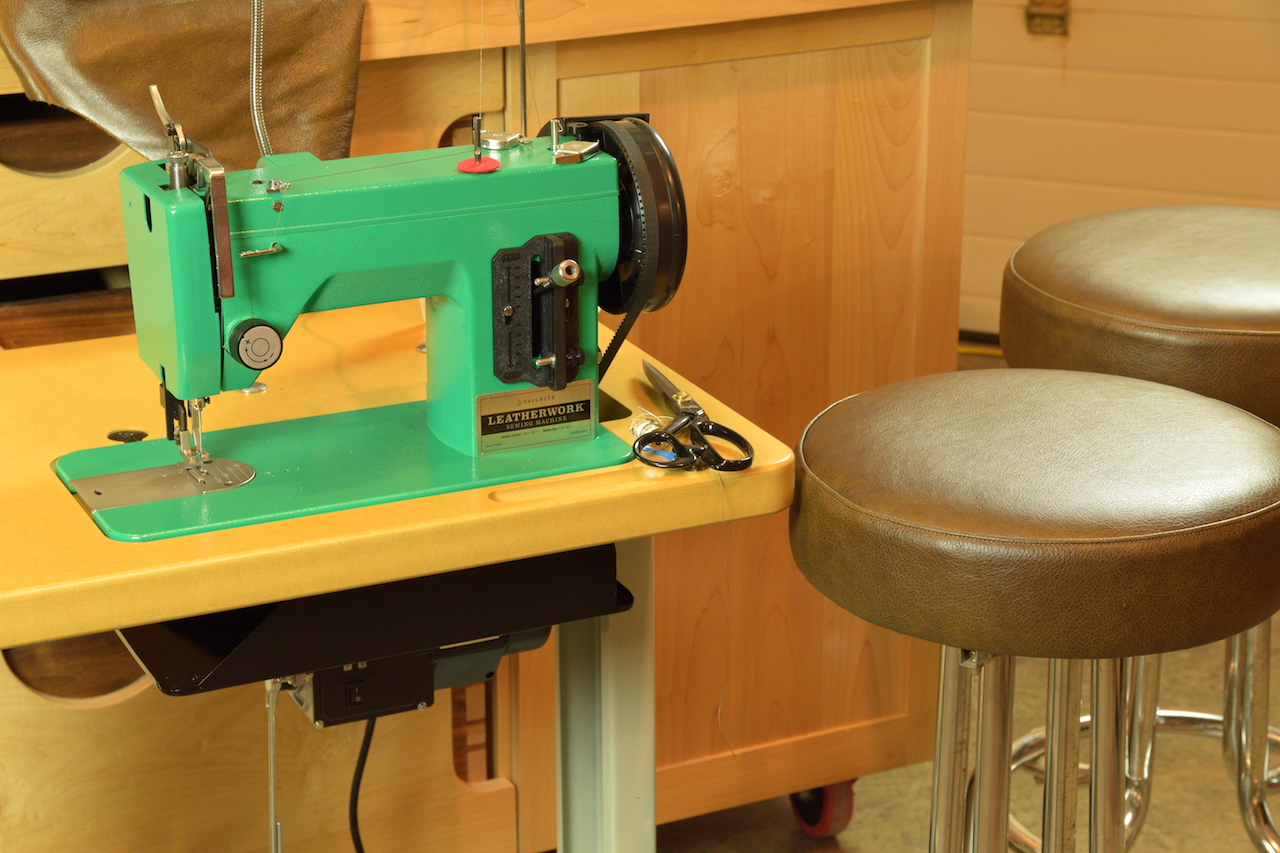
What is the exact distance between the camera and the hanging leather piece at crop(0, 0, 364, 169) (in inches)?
57.1

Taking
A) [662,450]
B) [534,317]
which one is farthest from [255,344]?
[662,450]

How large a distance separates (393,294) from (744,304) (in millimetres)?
845

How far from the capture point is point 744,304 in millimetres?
1943

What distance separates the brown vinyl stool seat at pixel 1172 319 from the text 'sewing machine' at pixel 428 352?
0.56 metres

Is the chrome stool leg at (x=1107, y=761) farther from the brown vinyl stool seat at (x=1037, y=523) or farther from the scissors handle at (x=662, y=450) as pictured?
the scissors handle at (x=662, y=450)

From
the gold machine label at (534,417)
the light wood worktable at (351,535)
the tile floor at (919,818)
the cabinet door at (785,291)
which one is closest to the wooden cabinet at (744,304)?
the cabinet door at (785,291)

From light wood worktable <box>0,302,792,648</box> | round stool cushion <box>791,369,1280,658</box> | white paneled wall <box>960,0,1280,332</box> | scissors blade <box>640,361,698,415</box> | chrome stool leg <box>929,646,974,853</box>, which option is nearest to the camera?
light wood worktable <box>0,302,792,648</box>

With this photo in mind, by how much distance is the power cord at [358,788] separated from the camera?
1779 millimetres

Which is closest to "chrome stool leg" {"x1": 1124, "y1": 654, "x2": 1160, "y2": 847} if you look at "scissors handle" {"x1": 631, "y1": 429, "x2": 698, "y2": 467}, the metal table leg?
the metal table leg

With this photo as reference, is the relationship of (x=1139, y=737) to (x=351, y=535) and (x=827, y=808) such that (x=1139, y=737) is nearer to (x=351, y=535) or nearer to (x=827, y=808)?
(x=827, y=808)

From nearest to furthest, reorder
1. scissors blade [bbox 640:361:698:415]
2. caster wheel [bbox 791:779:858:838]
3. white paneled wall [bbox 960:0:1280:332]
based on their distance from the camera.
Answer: scissors blade [bbox 640:361:698:415], caster wheel [bbox 791:779:858:838], white paneled wall [bbox 960:0:1280:332]

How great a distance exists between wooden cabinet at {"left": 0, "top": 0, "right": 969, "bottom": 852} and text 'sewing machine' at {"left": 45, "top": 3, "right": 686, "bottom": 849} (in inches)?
20.4

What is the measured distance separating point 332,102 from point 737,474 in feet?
2.18

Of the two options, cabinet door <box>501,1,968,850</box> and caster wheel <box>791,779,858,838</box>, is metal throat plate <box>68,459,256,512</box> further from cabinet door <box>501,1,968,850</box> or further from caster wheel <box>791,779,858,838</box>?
caster wheel <box>791,779,858,838</box>
